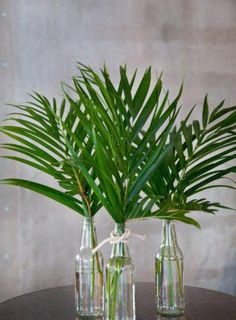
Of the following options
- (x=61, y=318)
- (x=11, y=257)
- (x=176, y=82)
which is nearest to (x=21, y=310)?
(x=61, y=318)

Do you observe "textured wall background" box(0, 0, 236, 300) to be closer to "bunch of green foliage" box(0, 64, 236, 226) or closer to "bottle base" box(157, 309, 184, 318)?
"bunch of green foliage" box(0, 64, 236, 226)

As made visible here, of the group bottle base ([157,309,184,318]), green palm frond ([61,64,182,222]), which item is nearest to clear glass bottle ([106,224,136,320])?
green palm frond ([61,64,182,222])

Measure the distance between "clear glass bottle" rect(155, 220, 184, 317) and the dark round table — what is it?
0.06 metres

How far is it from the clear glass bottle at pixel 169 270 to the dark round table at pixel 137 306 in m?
0.06

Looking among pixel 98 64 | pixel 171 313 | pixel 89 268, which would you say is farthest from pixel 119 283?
pixel 98 64

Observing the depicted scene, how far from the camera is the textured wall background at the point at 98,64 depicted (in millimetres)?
2189

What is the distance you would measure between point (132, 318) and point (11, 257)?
961 millimetres

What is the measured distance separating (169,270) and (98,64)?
1.11 m

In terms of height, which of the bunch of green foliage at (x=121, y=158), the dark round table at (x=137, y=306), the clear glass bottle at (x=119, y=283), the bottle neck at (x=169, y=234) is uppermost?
the bunch of green foliage at (x=121, y=158)

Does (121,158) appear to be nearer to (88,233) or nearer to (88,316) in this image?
(88,233)

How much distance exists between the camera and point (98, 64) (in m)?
2.31

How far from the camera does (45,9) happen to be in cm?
222

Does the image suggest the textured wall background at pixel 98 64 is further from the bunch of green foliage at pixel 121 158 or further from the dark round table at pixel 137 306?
the bunch of green foliage at pixel 121 158

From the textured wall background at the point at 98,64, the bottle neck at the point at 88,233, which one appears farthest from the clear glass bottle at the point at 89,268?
the textured wall background at the point at 98,64
